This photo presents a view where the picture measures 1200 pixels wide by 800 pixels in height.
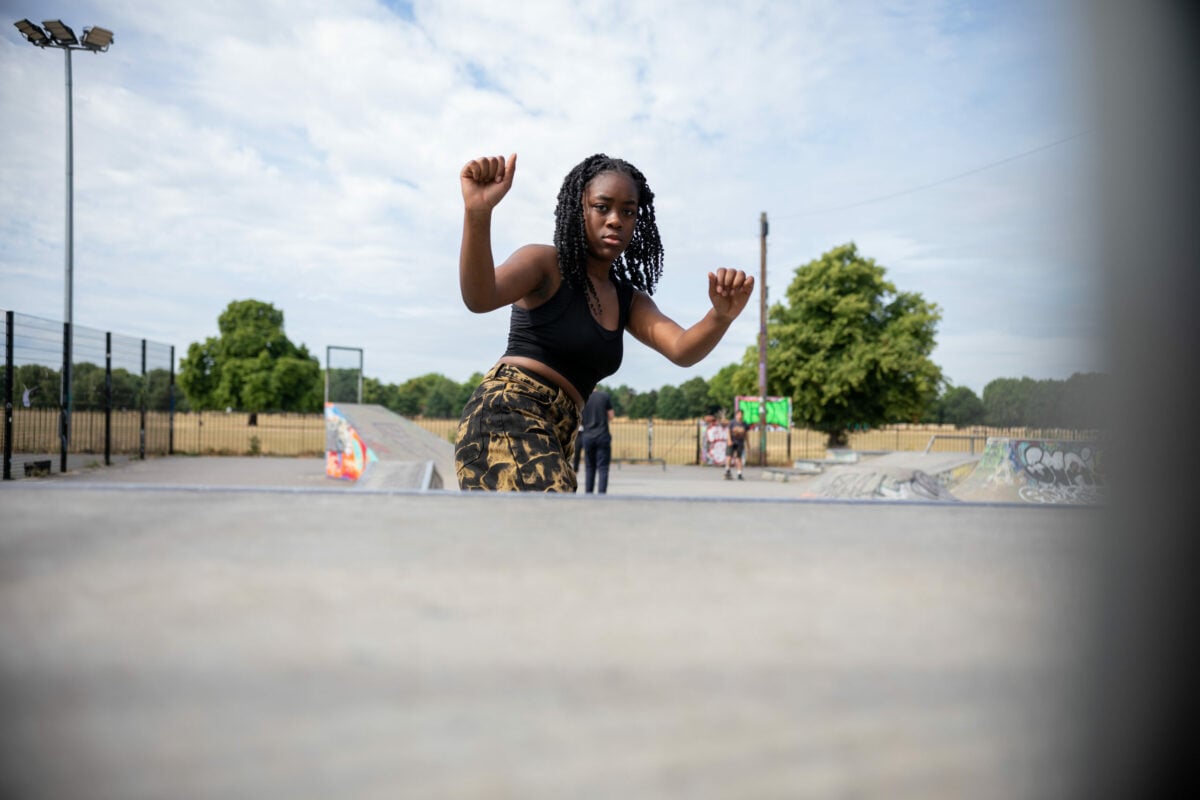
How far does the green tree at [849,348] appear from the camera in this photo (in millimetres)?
27688

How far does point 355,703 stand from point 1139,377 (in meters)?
0.99

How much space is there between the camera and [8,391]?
1031 cm

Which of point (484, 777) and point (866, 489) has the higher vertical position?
point (484, 777)

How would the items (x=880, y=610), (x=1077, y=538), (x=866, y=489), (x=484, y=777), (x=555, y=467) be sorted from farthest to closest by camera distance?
1. (x=866, y=489)
2. (x=555, y=467)
3. (x=1077, y=538)
4. (x=880, y=610)
5. (x=484, y=777)

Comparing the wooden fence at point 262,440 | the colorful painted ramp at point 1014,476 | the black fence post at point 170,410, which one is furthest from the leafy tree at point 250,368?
the colorful painted ramp at point 1014,476

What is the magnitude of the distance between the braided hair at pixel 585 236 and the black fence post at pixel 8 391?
36.3 feet

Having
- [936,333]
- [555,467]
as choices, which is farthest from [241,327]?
[555,467]

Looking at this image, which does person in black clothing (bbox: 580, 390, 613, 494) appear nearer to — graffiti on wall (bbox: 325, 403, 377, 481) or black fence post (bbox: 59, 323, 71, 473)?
graffiti on wall (bbox: 325, 403, 377, 481)

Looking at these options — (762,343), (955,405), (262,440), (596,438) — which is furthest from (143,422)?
(955,405)

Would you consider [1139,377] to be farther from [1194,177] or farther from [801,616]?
[801,616]

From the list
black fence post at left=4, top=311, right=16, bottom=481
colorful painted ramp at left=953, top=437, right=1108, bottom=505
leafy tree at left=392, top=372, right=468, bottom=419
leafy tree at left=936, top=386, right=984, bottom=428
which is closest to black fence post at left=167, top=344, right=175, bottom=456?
black fence post at left=4, top=311, right=16, bottom=481

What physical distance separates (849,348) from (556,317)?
91.0 feet

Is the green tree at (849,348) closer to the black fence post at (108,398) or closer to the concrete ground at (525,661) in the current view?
the black fence post at (108,398)

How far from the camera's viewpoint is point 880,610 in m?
0.83
